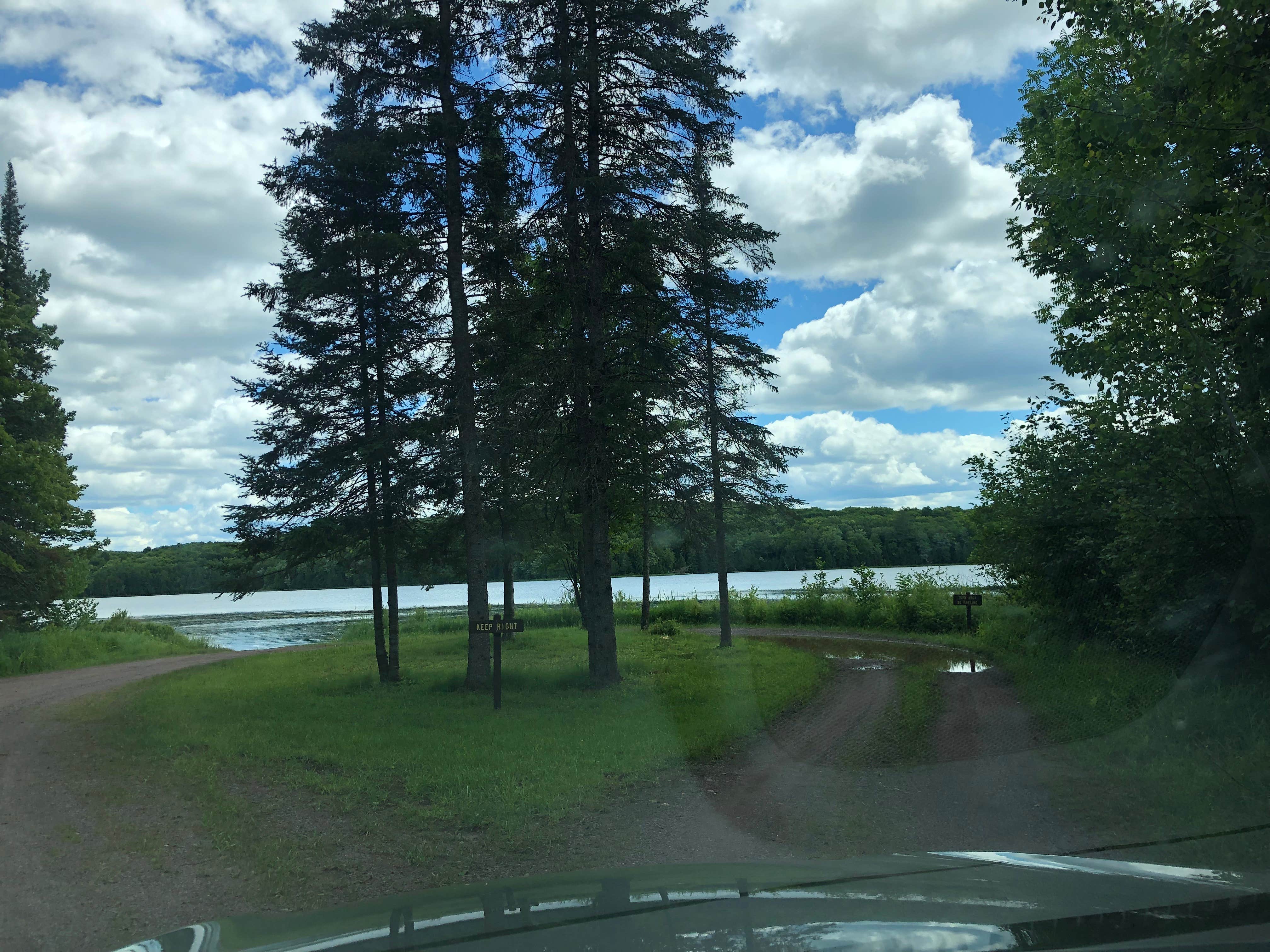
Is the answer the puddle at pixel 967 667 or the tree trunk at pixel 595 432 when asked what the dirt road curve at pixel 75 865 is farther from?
the puddle at pixel 967 667

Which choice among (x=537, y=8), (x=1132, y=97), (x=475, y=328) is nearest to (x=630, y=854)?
(x=1132, y=97)

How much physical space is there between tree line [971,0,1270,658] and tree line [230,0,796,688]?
488cm

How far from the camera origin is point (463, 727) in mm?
10516

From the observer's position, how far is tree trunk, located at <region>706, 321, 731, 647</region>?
47.6 ft

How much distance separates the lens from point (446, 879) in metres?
5.39

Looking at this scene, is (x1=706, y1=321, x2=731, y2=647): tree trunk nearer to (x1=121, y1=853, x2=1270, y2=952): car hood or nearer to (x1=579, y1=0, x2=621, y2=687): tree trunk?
(x1=579, y1=0, x2=621, y2=687): tree trunk

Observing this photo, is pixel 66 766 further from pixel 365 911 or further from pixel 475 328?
pixel 475 328

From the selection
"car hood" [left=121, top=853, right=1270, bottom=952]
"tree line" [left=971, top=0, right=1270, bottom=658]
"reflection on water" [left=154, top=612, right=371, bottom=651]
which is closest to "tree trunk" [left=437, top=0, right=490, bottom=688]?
"tree line" [left=971, top=0, right=1270, bottom=658]

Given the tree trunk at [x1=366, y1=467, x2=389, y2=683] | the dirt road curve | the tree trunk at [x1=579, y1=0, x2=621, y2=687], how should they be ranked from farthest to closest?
the tree trunk at [x1=366, y1=467, x2=389, y2=683]
the tree trunk at [x1=579, y1=0, x2=621, y2=687]
the dirt road curve

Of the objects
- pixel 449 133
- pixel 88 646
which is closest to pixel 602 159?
pixel 449 133

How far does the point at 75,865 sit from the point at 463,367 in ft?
31.4

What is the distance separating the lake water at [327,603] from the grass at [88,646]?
2.13 metres

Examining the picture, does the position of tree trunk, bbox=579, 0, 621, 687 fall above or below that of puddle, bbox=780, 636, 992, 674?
above

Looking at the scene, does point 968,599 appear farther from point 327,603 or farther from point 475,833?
point 327,603
